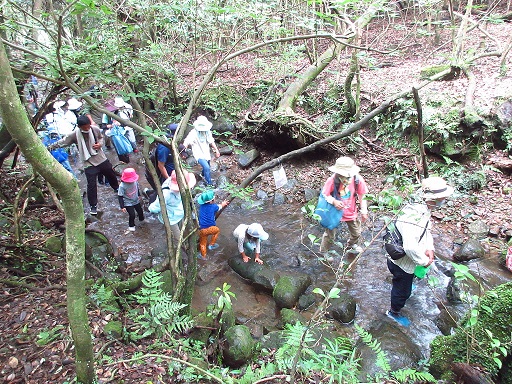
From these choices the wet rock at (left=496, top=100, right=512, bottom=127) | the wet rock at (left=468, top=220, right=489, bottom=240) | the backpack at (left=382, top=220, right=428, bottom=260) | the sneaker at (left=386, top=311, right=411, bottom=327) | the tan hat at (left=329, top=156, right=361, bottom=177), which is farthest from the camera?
the wet rock at (left=496, top=100, right=512, bottom=127)

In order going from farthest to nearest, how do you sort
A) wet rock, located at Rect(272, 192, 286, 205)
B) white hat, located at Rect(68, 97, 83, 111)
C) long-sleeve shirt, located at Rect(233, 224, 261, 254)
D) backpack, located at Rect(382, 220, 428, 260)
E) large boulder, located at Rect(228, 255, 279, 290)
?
1. wet rock, located at Rect(272, 192, 286, 205)
2. white hat, located at Rect(68, 97, 83, 111)
3. long-sleeve shirt, located at Rect(233, 224, 261, 254)
4. large boulder, located at Rect(228, 255, 279, 290)
5. backpack, located at Rect(382, 220, 428, 260)

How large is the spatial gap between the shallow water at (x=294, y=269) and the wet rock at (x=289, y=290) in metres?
0.23

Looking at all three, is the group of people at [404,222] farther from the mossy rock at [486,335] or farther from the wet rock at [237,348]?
the wet rock at [237,348]

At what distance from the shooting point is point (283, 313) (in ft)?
15.2

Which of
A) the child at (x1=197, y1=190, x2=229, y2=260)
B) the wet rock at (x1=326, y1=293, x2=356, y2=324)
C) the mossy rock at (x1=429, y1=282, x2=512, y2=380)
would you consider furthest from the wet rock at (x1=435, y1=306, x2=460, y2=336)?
the child at (x1=197, y1=190, x2=229, y2=260)

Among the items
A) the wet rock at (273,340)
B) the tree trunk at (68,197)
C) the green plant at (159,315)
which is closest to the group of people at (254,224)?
the wet rock at (273,340)

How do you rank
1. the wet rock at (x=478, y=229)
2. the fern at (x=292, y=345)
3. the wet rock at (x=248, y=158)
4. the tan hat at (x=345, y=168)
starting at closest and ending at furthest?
1. the fern at (x=292, y=345)
2. the tan hat at (x=345, y=168)
3. the wet rock at (x=478, y=229)
4. the wet rock at (x=248, y=158)

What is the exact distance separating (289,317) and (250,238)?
1735 mm

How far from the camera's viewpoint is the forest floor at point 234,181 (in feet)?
9.29

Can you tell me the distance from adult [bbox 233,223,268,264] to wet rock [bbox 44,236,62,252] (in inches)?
109

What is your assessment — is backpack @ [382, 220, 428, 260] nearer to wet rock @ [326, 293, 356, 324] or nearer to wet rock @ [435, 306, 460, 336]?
wet rock @ [326, 293, 356, 324]

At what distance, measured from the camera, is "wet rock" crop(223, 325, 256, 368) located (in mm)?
3648

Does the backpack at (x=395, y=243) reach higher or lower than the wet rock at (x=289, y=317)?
higher

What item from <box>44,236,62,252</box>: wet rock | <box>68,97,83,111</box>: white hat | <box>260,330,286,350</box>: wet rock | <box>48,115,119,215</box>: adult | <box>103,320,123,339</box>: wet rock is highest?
<box>68,97,83,111</box>: white hat
